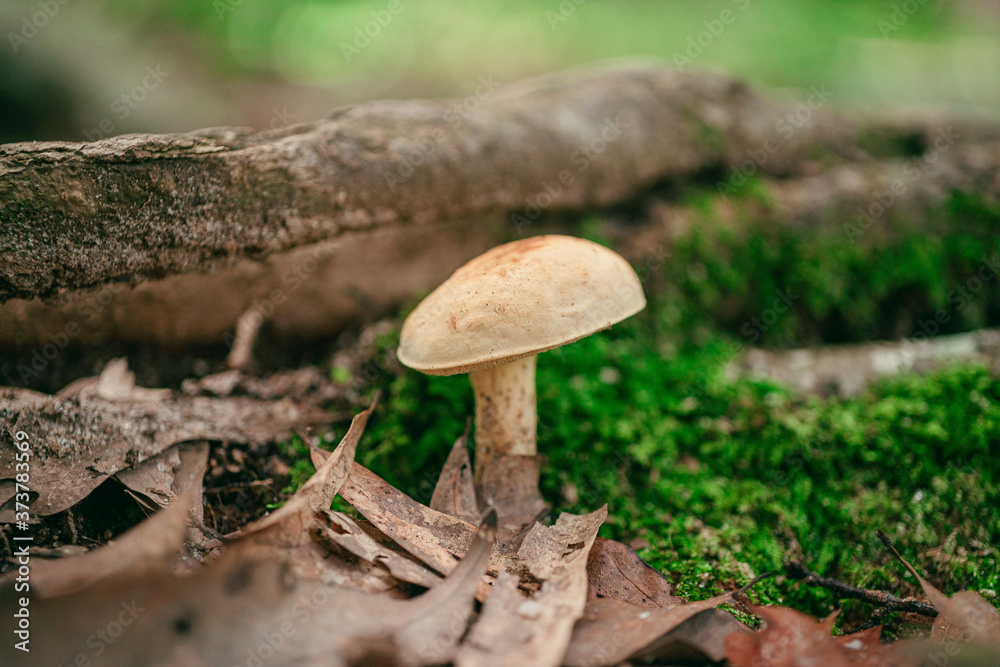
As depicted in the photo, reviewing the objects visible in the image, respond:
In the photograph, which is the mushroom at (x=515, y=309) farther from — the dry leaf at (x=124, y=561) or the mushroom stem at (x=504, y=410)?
the dry leaf at (x=124, y=561)

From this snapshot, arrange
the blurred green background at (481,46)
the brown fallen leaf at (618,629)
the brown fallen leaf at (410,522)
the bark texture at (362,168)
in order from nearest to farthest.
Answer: the brown fallen leaf at (618,629), the brown fallen leaf at (410,522), the bark texture at (362,168), the blurred green background at (481,46)

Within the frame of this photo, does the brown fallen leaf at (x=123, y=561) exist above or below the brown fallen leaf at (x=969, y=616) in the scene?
above

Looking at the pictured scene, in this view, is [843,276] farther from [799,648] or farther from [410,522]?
[410,522]

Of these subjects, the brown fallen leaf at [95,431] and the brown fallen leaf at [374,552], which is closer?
the brown fallen leaf at [374,552]

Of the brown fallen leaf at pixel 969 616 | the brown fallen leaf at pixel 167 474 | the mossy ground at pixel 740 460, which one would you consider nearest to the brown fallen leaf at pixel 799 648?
the brown fallen leaf at pixel 969 616

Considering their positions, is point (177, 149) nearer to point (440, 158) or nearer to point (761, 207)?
point (440, 158)

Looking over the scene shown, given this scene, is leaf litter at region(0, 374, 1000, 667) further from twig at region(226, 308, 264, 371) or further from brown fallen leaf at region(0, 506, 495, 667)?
twig at region(226, 308, 264, 371)

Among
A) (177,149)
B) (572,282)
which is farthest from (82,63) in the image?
(572,282)
